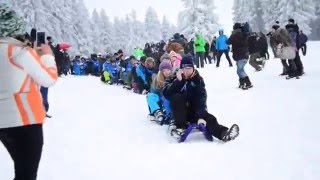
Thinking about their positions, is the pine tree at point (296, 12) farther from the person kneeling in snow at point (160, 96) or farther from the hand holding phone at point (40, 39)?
the hand holding phone at point (40, 39)

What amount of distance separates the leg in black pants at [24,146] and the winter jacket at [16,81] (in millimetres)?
68

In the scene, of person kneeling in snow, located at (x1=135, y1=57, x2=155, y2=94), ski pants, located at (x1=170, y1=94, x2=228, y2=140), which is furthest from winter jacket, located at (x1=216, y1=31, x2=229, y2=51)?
ski pants, located at (x1=170, y1=94, x2=228, y2=140)

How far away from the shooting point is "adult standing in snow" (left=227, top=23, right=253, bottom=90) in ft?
39.1

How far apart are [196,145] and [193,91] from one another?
1064 millimetres

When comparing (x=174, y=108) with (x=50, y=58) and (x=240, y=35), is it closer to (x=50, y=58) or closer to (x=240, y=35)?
Answer: (x=50, y=58)

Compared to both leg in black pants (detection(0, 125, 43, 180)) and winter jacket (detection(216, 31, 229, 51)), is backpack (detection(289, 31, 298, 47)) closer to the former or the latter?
winter jacket (detection(216, 31, 229, 51))

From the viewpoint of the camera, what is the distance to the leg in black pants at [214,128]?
20.5ft

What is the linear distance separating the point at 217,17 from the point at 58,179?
46.4 meters

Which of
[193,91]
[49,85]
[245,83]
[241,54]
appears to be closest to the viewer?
[49,85]

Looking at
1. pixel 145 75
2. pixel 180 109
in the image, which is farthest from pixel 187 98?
pixel 145 75

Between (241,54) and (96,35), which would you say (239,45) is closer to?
(241,54)

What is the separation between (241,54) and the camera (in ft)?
39.5

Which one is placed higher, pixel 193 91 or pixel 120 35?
pixel 120 35

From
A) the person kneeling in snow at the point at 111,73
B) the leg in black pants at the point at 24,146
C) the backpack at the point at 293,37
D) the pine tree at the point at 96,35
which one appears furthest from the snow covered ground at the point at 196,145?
the pine tree at the point at 96,35
